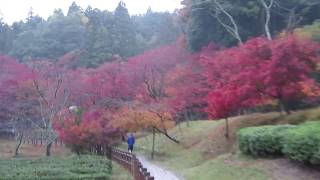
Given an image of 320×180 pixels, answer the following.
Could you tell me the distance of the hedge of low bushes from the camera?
482 inches

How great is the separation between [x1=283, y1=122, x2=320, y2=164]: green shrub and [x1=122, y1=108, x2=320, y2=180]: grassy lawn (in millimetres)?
475

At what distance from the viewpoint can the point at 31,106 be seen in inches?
1752

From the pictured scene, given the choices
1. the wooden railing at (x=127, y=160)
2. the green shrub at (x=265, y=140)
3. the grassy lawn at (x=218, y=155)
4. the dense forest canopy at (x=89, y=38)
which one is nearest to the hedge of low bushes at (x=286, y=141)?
the green shrub at (x=265, y=140)

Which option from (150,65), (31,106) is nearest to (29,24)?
(31,106)

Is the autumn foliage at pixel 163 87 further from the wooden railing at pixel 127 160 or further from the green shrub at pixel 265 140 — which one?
the green shrub at pixel 265 140

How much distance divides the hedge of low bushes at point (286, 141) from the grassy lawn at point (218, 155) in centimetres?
38

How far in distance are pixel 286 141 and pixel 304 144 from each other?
1.47m

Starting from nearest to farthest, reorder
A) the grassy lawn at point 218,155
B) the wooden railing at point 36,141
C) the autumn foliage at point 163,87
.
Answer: the grassy lawn at point 218,155 < the autumn foliage at point 163,87 < the wooden railing at point 36,141

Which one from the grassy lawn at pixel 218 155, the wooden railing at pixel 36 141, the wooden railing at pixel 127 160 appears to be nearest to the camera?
the wooden railing at pixel 127 160

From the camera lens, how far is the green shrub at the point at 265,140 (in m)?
15.0

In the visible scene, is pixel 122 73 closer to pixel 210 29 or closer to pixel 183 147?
pixel 210 29

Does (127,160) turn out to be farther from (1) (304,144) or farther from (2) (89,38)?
(2) (89,38)

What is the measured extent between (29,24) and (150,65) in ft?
185

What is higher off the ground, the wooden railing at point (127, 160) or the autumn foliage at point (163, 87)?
the autumn foliage at point (163, 87)
